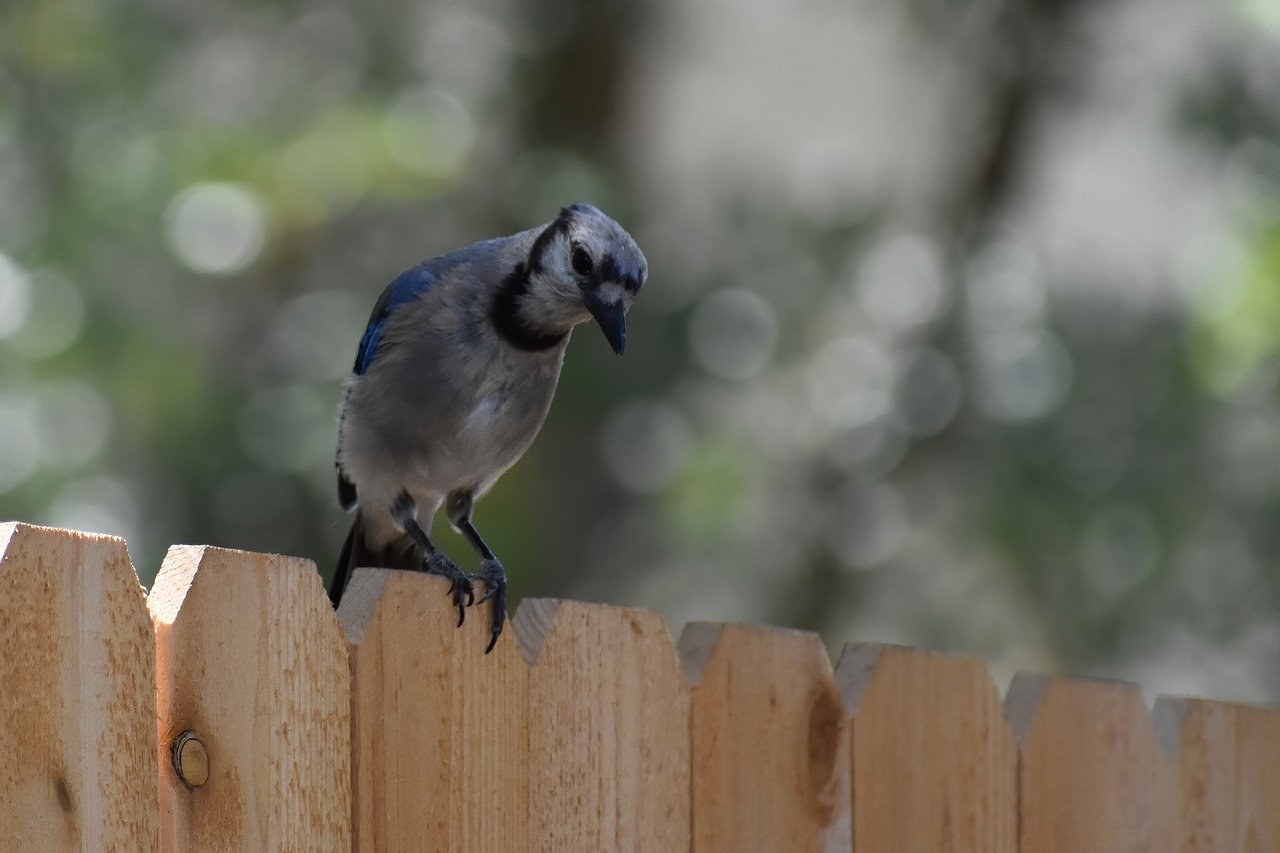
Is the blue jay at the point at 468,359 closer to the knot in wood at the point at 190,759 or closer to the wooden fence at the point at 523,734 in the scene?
the wooden fence at the point at 523,734

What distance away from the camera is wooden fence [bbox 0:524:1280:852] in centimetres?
147

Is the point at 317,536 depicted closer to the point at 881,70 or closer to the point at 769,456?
the point at 769,456

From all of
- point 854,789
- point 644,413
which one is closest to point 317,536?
point 644,413

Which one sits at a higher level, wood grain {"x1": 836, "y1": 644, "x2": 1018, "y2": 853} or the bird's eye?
the bird's eye

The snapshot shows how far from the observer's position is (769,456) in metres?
5.91

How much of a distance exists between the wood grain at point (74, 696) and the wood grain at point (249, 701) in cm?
5

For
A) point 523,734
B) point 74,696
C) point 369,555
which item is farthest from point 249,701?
point 369,555

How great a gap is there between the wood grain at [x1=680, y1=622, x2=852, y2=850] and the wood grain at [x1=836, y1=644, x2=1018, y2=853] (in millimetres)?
44

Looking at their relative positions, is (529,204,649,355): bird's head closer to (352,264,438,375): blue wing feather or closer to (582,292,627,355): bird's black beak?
(582,292,627,355): bird's black beak

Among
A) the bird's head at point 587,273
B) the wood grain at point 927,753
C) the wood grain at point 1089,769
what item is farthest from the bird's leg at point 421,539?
the wood grain at point 1089,769

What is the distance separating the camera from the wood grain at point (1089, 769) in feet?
8.04

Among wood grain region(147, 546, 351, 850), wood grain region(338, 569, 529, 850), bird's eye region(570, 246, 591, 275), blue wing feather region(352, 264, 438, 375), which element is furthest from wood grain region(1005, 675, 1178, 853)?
blue wing feather region(352, 264, 438, 375)

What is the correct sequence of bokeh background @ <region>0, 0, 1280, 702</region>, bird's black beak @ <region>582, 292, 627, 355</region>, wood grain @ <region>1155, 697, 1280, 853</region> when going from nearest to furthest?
1. wood grain @ <region>1155, 697, 1280, 853</region>
2. bird's black beak @ <region>582, 292, 627, 355</region>
3. bokeh background @ <region>0, 0, 1280, 702</region>

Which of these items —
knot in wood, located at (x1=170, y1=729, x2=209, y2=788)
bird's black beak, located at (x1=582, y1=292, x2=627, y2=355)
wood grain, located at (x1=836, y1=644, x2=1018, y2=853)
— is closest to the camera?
knot in wood, located at (x1=170, y1=729, x2=209, y2=788)
